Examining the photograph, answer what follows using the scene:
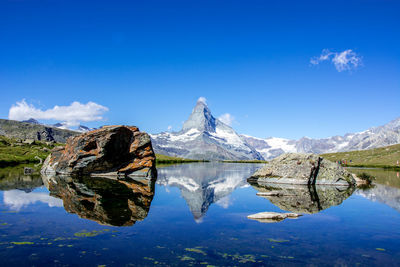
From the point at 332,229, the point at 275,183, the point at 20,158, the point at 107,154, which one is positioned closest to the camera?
the point at 332,229

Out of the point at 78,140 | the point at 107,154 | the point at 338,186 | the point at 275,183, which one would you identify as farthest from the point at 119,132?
the point at 338,186

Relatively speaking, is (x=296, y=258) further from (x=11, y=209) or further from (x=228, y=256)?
(x=11, y=209)

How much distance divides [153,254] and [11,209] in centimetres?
1798

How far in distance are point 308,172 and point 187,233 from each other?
38980mm

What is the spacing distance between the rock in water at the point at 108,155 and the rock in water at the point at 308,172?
28422 mm

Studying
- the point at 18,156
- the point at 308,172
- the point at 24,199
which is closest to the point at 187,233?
the point at 24,199

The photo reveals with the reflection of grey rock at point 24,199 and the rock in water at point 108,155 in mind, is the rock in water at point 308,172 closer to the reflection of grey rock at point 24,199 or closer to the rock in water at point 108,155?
the rock in water at point 108,155

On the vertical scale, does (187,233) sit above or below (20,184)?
below

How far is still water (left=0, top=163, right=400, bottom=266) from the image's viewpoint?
47.2ft

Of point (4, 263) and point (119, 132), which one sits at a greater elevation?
point (119, 132)

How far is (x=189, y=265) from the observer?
44.0 ft

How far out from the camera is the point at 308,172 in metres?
52.3

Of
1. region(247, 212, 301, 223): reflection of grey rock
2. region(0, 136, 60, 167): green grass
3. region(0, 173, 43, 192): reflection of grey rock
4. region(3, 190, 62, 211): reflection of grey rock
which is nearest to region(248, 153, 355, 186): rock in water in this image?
region(247, 212, 301, 223): reflection of grey rock

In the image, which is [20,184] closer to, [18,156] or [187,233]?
[187,233]
